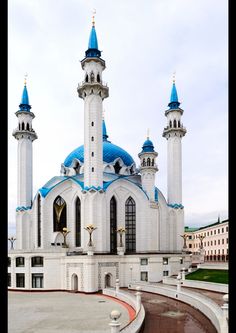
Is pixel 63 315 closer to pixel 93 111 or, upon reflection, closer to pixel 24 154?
pixel 93 111

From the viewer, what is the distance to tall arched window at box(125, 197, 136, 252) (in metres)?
37.7

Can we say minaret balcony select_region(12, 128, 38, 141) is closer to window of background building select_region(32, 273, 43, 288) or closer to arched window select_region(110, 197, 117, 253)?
arched window select_region(110, 197, 117, 253)

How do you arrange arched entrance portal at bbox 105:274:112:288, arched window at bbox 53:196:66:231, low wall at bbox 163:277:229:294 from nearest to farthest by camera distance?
low wall at bbox 163:277:229:294, arched entrance portal at bbox 105:274:112:288, arched window at bbox 53:196:66:231

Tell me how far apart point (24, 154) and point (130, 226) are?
59.8 feet

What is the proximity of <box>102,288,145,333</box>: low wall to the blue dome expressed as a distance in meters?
20.6

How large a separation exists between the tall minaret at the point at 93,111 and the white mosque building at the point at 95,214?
0.38ft

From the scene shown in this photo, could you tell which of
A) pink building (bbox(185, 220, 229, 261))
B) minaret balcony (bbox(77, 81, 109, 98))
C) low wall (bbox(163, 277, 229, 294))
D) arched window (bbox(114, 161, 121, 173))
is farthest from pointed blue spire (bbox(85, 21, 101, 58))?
pink building (bbox(185, 220, 229, 261))

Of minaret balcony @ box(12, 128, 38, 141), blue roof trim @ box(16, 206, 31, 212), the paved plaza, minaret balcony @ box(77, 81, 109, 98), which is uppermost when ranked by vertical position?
minaret balcony @ box(77, 81, 109, 98)

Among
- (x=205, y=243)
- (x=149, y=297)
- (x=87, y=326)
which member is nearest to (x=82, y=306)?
(x=149, y=297)

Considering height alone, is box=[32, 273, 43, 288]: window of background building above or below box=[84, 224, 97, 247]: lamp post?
below

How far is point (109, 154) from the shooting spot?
148 ft

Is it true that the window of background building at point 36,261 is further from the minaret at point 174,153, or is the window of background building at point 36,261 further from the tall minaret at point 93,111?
the minaret at point 174,153

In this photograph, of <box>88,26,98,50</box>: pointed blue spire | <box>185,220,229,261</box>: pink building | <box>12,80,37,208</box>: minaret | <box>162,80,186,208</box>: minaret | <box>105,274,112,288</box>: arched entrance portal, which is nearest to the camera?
<box>105,274,112,288</box>: arched entrance portal

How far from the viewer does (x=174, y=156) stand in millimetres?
43219
